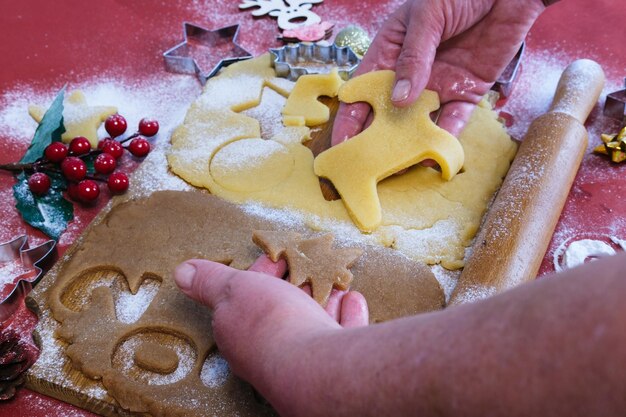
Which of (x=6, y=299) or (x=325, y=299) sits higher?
(x=325, y=299)

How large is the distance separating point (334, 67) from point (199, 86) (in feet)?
1.60

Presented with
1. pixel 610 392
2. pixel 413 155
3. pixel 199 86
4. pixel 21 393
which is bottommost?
pixel 21 393

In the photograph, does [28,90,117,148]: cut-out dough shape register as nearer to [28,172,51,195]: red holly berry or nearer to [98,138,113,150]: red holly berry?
[98,138,113,150]: red holly berry

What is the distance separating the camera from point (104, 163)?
68.1 inches

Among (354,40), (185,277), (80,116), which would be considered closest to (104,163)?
(80,116)

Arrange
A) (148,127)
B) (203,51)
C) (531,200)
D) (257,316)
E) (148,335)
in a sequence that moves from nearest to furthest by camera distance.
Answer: (257,316), (148,335), (531,200), (148,127), (203,51)

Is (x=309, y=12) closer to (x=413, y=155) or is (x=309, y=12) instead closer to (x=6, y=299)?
(x=413, y=155)

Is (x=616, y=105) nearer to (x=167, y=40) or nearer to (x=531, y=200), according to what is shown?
(x=531, y=200)

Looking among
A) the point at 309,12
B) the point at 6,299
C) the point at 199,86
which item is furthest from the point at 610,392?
the point at 309,12

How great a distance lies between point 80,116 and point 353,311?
1176 millimetres

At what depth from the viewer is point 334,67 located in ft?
6.95

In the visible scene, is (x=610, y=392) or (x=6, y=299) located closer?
(x=610, y=392)

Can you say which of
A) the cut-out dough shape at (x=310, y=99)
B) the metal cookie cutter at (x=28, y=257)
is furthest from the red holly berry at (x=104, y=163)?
the cut-out dough shape at (x=310, y=99)

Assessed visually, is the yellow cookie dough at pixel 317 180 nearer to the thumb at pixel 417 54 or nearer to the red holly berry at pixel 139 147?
the red holly berry at pixel 139 147
